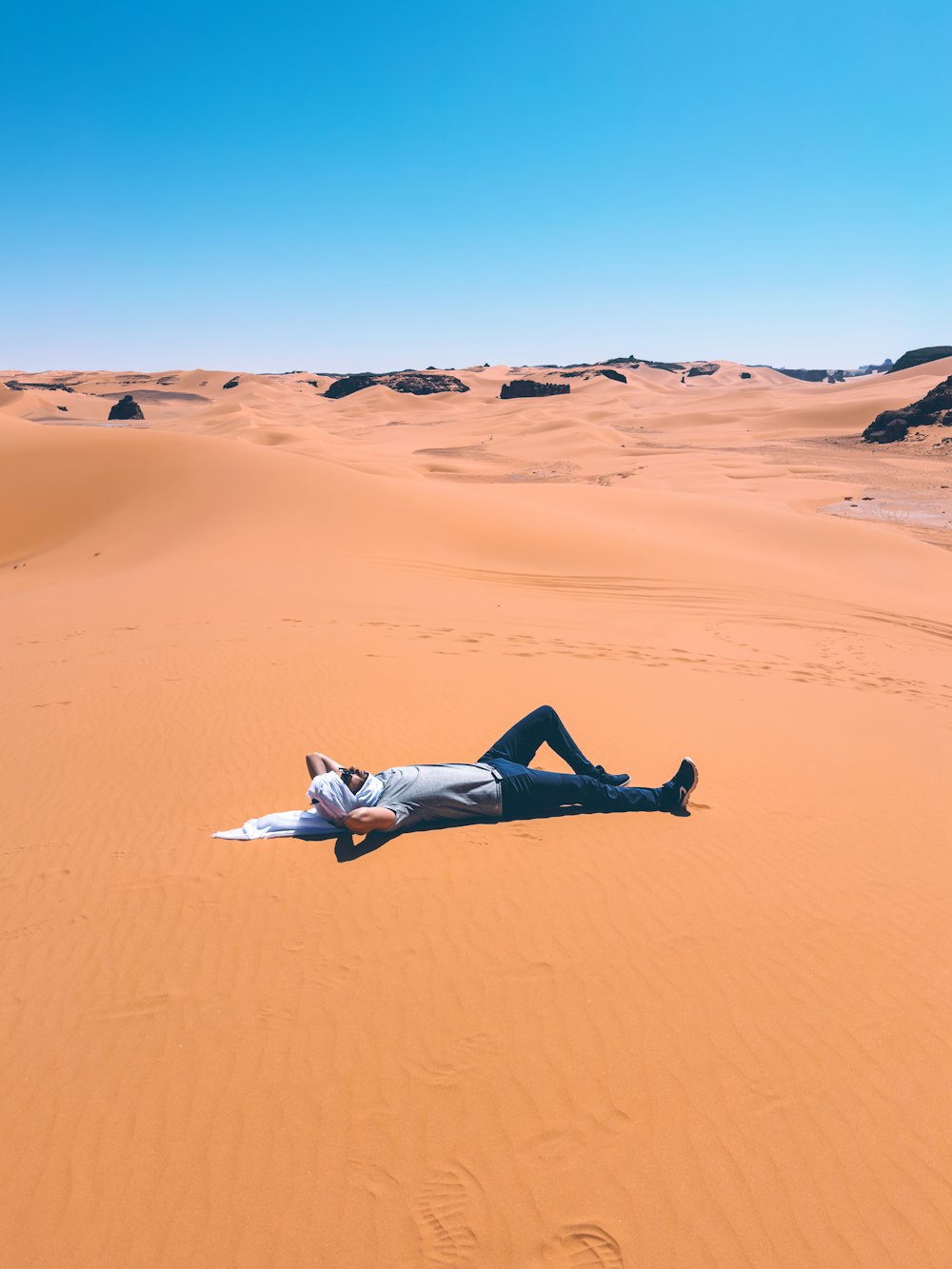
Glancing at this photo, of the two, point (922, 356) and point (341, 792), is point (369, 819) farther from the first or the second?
point (922, 356)

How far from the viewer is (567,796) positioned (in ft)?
15.3

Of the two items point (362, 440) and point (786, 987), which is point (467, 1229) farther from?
point (362, 440)

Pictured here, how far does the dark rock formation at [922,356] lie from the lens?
72031 mm

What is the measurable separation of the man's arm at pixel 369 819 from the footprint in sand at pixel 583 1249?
213cm

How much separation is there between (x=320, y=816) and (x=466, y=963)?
4.54ft

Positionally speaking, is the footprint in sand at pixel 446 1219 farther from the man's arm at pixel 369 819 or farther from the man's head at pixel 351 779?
the man's head at pixel 351 779

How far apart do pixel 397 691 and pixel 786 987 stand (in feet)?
14.4

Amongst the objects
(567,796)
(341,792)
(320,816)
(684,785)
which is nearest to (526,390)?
(684,785)

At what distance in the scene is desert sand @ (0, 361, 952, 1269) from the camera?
7.82 feet

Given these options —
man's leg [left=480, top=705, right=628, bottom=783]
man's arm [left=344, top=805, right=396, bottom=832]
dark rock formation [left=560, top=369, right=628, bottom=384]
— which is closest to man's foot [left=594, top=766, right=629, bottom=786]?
man's leg [left=480, top=705, right=628, bottom=783]

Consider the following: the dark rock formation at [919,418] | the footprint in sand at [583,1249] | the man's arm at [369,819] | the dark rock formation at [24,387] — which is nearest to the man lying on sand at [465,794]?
the man's arm at [369,819]

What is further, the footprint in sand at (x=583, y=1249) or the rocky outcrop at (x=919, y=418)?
the rocky outcrop at (x=919, y=418)

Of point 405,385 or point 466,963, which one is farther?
point 405,385

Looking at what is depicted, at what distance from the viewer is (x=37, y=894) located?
3.85 metres
